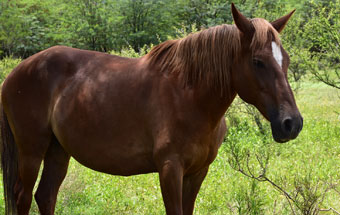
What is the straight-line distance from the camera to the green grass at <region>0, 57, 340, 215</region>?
400 cm

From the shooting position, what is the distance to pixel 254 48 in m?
2.36

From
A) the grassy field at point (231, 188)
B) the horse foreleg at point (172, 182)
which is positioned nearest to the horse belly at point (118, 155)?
the horse foreleg at point (172, 182)

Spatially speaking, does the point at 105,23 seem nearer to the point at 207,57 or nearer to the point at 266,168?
the point at 266,168

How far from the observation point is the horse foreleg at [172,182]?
8.35ft

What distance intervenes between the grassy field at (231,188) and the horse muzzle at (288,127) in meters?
1.08

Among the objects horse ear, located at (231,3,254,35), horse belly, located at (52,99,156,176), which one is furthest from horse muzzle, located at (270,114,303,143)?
horse belly, located at (52,99,156,176)

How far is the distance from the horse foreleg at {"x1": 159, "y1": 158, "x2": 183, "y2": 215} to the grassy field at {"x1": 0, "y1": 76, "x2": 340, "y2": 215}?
116cm

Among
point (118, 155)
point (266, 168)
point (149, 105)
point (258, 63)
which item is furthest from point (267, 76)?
point (266, 168)

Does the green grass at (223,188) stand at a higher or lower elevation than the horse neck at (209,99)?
lower

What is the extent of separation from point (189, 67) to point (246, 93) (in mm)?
475

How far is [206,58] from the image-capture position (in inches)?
104

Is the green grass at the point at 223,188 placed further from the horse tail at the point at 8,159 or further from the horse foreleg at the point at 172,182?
the horse foreleg at the point at 172,182

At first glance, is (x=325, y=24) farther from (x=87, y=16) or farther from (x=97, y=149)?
(x=87, y=16)

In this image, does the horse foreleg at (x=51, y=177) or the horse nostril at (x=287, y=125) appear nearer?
the horse nostril at (x=287, y=125)
